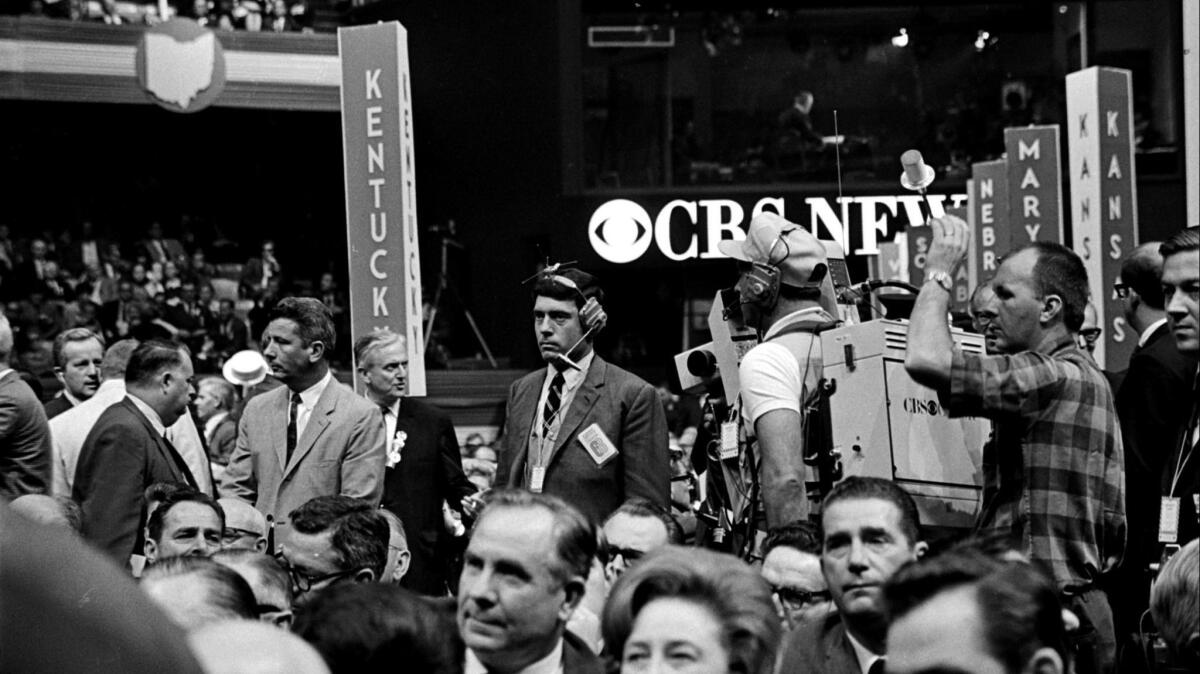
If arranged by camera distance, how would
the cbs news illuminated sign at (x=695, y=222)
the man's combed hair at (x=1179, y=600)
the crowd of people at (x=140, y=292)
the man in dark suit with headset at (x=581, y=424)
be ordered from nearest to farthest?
the man's combed hair at (x=1179, y=600) < the man in dark suit with headset at (x=581, y=424) < the crowd of people at (x=140, y=292) < the cbs news illuminated sign at (x=695, y=222)

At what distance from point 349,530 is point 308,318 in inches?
65.0

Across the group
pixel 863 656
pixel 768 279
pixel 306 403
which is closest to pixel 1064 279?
pixel 768 279

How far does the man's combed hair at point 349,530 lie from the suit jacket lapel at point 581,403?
3.14 feet

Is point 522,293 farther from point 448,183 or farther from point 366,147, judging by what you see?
point 366,147

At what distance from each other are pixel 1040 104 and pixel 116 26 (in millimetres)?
12416

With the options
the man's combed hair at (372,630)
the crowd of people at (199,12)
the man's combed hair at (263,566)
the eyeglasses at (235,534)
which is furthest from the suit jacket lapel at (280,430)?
the crowd of people at (199,12)

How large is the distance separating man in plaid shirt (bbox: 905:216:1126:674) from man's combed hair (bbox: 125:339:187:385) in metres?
3.33

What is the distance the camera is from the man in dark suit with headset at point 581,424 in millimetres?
5336

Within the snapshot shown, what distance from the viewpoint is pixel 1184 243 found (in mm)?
3729

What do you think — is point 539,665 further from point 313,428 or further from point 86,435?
point 86,435

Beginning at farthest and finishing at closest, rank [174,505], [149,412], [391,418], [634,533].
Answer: [391,418] < [149,412] < [174,505] < [634,533]

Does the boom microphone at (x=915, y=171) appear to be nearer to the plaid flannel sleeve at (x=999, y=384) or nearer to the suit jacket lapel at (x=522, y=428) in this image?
the plaid flannel sleeve at (x=999, y=384)

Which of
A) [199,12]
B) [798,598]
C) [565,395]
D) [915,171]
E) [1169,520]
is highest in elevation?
[199,12]

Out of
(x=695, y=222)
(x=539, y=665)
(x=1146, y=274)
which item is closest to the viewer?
(x=539, y=665)
